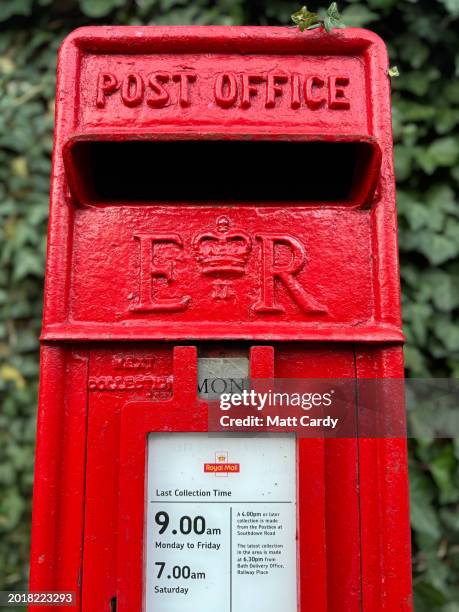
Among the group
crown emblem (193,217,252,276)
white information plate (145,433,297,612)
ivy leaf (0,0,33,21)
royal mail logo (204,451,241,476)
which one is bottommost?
white information plate (145,433,297,612)

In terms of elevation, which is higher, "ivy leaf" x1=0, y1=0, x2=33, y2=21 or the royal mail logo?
"ivy leaf" x1=0, y1=0, x2=33, y2=21

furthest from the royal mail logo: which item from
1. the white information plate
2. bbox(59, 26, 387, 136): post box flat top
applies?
bbox(59, 26, 387, 136): post box flat top

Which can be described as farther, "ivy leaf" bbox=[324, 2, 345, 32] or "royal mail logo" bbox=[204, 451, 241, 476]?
"ivy leaf" bbox=[324, 2, 345, 32]

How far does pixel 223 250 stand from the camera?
56.0 inches

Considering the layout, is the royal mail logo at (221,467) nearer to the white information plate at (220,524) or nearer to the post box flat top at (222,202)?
the white information plate at (220,524)

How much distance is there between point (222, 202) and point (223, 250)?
0.46 feet

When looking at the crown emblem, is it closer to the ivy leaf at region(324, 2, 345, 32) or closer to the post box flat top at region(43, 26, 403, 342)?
the post box flat top at region(43, 26, 403, 342)

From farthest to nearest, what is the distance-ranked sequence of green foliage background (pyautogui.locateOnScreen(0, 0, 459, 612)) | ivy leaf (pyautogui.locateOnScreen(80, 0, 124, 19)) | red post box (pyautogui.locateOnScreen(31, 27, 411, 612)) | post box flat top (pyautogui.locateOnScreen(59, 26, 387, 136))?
ivy leaf (pyautogui.locateOnScreen(80, 0, 124, 19))
green foliage background (pyautogui.locateOnScreen(0, 0, 459, 612))
post box flat top (pyautogui.locateOnScreen(59, 26, 387, 136))
red post box (pyautogui.locateOnScreen(31, 27, 411, 612))

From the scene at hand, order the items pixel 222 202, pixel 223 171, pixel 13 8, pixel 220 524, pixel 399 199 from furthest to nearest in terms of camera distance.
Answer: pixel 13 8, pixel 399 199, pixel 223 171, pixel 222 202, pixel 220 524

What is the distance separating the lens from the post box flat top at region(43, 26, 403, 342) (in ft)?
4.58

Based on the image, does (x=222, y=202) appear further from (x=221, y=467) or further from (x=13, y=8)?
(x=13, y=8)

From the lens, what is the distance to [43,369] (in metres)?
1.38

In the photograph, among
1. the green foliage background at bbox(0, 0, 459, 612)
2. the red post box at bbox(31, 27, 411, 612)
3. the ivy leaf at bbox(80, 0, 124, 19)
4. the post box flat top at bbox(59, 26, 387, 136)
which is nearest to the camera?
the red post box at bbox(31, 27, 411, 612)

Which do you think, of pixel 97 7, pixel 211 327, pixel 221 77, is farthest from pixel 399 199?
pixel 97 7
